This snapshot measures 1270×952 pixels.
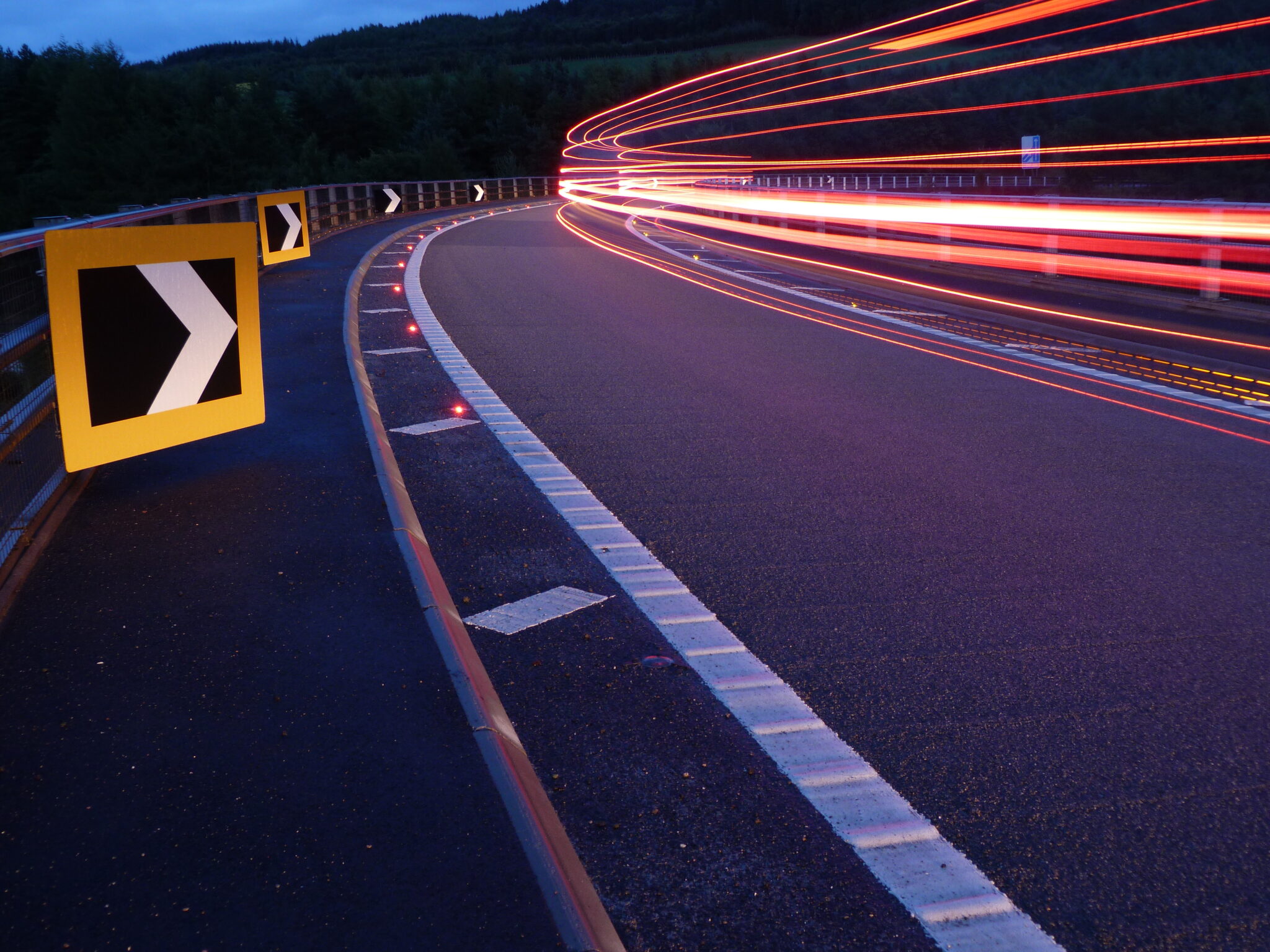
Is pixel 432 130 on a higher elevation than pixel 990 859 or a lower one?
higher

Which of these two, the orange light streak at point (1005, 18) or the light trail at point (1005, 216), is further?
the orange light streak at point (1005, 18)

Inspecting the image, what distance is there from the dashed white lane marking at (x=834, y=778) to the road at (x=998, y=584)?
70mm

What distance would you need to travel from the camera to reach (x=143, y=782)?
348 cm

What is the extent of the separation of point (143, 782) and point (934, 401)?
737 cm

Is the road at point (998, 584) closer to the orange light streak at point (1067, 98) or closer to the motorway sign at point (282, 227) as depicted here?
the motorway sign at point (282, 227)

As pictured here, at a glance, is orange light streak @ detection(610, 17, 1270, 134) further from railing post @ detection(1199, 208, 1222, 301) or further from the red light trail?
railing post @ detection(1199, 208, 1222, 301)

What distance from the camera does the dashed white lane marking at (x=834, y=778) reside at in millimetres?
2939

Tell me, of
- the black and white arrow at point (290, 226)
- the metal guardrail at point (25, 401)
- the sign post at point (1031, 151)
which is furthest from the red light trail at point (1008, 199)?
the metal guardrail at point (25, 401)

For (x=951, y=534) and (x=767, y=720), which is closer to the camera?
(x=767, y=720)

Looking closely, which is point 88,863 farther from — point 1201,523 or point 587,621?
point 1201,523

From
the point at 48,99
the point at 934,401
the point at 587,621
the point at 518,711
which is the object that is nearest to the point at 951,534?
the point at 587,621

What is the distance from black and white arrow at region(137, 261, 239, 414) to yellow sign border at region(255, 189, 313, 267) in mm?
11917

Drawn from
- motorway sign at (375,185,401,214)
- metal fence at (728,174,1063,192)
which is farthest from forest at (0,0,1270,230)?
motorway sign at (375,185,401,214)

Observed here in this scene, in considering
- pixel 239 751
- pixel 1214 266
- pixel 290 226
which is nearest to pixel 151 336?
pixel 239 751
